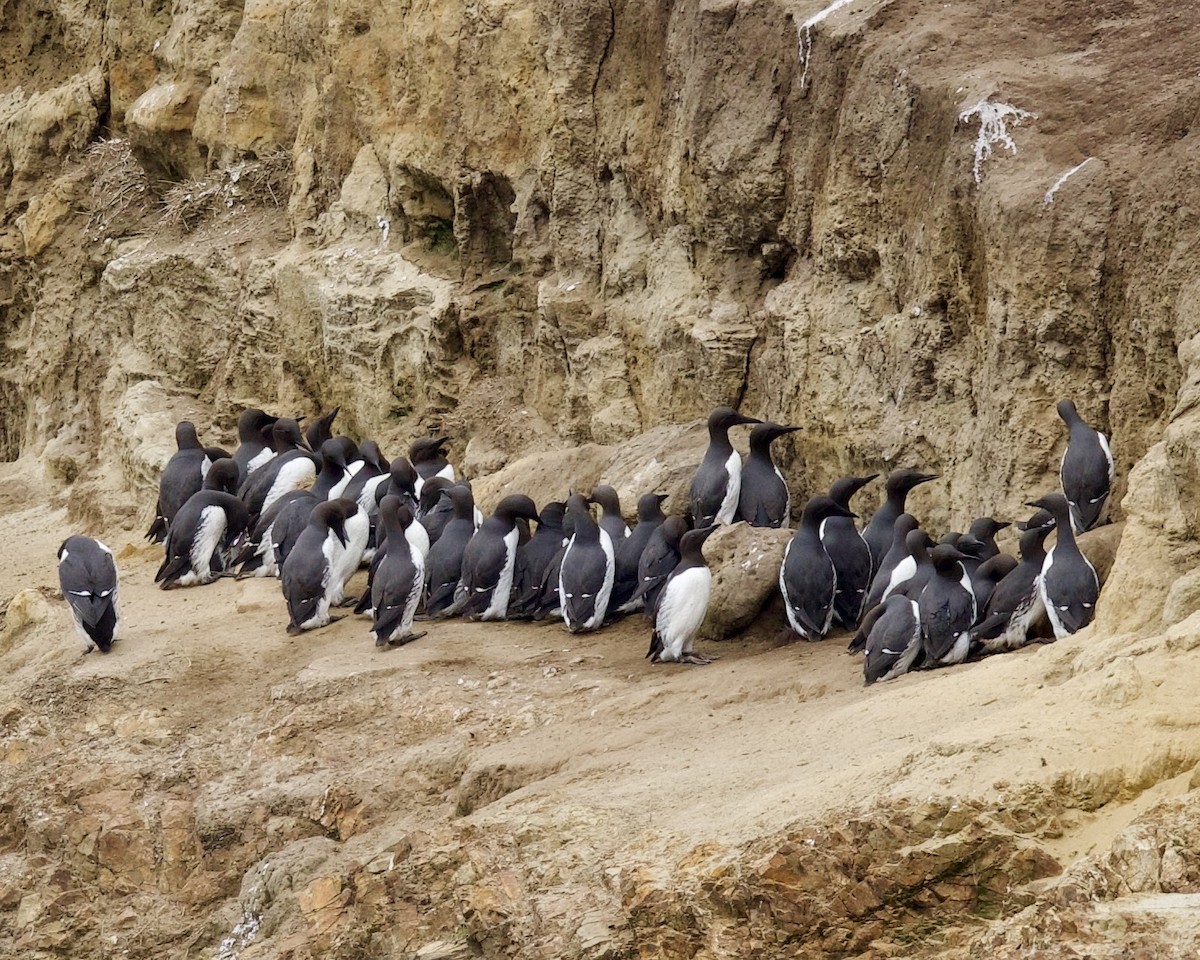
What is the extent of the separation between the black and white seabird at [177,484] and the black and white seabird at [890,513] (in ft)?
20.0

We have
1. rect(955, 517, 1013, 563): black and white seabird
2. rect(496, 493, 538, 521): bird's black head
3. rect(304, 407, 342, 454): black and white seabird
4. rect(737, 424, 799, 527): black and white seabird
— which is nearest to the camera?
rect(955, 517, 1013, 563): black and white seabird

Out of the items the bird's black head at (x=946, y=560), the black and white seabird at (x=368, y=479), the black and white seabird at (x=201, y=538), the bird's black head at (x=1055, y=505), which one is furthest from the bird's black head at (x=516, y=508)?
the bird's black head at (x=1055, y=505)

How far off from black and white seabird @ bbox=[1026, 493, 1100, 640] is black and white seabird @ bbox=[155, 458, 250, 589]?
22.0ft

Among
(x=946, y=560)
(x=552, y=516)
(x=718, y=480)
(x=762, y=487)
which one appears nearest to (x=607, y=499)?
(x=552, y=516)

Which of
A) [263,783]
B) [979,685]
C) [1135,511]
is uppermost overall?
[1135,511]

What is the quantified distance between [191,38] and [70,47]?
317cm

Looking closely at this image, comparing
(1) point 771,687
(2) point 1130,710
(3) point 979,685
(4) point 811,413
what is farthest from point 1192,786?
(4) point 811,413

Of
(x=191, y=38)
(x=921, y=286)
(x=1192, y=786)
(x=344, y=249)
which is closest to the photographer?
(x=1192, y=786)

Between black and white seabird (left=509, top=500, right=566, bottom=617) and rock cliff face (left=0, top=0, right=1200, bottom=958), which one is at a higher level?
rock cliff face (left=0, top=0, right=1200, bottom=958)

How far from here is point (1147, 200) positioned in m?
9.27

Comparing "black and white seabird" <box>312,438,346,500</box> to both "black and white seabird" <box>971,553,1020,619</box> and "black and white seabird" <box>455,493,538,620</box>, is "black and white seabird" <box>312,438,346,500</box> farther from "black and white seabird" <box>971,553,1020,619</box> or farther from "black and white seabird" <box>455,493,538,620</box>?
"black and white seabird" <box>971,553,1020,619</box>

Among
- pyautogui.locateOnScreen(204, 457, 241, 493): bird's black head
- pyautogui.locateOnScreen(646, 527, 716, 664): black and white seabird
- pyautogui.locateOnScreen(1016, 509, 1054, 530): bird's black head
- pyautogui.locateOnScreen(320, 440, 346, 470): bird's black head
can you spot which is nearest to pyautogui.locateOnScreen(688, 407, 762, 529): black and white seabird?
pyautogui.locateOnScreen(646, 527, 716, 664): black and white seabird

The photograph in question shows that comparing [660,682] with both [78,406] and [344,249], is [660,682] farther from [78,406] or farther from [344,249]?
[78,406]

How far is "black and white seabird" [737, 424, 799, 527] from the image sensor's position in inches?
458
